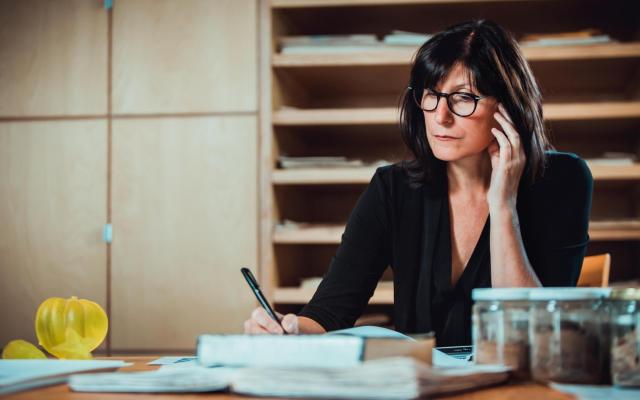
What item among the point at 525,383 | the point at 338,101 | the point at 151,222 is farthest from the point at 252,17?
the point at 525,383

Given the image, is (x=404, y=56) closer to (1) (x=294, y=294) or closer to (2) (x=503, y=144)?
(1) (x=294, y=294)

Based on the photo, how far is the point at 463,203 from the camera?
5.67 feet

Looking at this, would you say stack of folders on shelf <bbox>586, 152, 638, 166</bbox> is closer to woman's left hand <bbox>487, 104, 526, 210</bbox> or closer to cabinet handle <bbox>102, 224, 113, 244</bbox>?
woman's left hand <bbox>487, 104, 526, 210</bbox>

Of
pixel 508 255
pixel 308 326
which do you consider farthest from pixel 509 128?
pixel 308 326

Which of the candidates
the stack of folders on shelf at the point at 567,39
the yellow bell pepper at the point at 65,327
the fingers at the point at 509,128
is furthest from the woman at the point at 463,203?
the stack of folders on shelf at the point at 567,39

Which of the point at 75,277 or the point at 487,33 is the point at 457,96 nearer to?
the point at 487,33

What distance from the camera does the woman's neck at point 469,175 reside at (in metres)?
1.74

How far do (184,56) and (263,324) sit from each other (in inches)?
71.4

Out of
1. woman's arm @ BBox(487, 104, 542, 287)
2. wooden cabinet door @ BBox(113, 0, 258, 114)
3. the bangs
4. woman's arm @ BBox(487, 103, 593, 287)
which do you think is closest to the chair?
woman's arm @ BBox(487, 103, 593, 287)

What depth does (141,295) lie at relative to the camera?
2.79m

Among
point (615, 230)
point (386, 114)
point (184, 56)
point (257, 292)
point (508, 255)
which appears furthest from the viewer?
point (184, 56)

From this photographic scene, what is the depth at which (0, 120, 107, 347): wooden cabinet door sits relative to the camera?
9.25 feet

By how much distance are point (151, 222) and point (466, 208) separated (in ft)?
4.77

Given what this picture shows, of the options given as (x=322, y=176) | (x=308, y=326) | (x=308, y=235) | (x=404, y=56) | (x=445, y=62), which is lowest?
(x=308, y=326)
